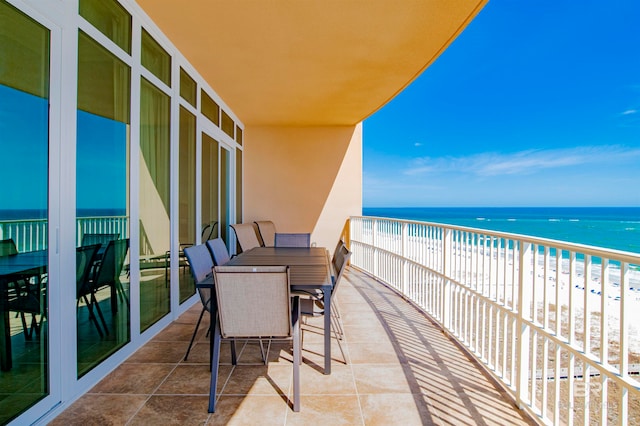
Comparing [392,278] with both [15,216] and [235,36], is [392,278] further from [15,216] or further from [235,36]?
[15,216]

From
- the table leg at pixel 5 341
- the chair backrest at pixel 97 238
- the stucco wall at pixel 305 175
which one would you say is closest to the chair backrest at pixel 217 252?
the chair backrest at pixel 97 238

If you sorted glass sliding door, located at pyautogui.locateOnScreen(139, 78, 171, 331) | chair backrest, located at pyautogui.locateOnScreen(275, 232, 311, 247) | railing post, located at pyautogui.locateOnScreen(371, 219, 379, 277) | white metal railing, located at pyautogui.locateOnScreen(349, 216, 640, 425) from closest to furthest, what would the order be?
white metal railing, located at pyautogui.locateOnScreen(349, 216, 640, 425)
glass sliding door, located at pyautogui.locateOnScreen(139, 78, 171, 331)
chair backrest, located at pyautogui.locateOnScreen(275, 232, 311, 247)
railing post, located at pyautogui.locateOnScreen(371, 219, 379, 277)

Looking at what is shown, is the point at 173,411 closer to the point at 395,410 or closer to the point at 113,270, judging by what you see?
the point at 113,270

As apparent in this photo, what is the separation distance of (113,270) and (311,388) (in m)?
1.69

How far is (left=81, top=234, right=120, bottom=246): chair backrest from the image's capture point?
236 centimetres

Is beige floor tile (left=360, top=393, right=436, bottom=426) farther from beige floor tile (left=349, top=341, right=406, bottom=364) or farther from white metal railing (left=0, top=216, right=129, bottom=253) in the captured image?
white metal railing (left=0, top=216, right=129, bottom=253)

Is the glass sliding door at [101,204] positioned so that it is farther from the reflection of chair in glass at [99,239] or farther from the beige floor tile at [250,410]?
the beige floor tile at [250,410]

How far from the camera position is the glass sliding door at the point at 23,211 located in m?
1.73

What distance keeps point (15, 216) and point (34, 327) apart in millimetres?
604

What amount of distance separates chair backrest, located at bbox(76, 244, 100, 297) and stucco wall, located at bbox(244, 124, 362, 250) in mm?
5201

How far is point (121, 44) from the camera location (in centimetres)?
276

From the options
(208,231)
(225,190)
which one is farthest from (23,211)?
(225,190)

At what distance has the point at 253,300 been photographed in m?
2.10

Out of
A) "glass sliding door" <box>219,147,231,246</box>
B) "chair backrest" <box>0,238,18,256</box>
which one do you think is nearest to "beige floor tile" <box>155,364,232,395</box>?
"chair backrest" <box>0,238,18,256</box>
